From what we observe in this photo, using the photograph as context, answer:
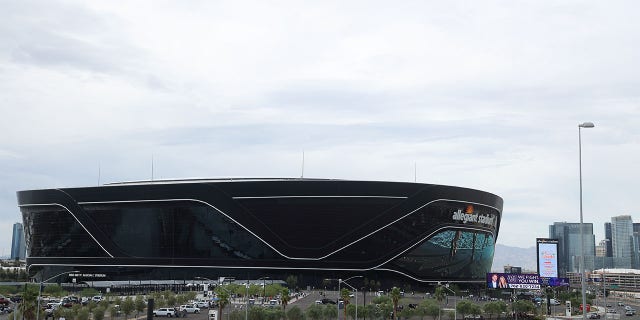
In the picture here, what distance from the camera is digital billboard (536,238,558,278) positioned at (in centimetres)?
13675

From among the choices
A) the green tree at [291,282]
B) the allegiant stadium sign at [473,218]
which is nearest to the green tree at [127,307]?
the green tree at [291,282]

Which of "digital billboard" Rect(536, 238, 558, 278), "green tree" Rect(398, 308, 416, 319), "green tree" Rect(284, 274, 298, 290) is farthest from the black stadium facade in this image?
"green tree" Rect(398, 308, 416, 319)

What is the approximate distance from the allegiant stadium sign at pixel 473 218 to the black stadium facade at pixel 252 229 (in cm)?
235

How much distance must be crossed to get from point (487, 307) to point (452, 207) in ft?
206

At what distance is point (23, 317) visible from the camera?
6838 cm

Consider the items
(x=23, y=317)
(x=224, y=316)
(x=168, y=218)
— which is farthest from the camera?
(x=168, y=218)

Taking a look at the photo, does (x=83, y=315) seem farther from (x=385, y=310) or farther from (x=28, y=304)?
(x=385, y=310)

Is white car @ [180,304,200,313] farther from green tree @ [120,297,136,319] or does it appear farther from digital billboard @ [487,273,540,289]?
digital billboard @ [487,273,540,289]

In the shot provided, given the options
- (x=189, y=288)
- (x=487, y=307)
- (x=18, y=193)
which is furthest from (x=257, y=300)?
(x=18, y=193)

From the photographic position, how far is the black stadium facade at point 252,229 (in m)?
153

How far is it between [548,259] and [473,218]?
35.7m

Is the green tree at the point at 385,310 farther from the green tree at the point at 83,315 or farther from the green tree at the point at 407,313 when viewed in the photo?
the green tree at the point at 83,315

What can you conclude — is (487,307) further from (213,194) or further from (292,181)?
(213,194)

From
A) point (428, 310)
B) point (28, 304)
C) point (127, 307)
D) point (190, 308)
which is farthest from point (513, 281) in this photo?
point (28, 304)
